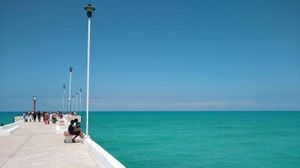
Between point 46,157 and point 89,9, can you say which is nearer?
point 46,157

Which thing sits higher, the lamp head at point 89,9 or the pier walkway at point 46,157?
the lamp head at point 89,9

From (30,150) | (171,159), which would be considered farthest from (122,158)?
(30,150)

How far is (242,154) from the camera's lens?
35.7 meters

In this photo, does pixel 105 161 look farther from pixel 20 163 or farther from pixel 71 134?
pixel 71 134

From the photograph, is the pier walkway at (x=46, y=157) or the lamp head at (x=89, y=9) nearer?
the pier walkway at (x=46, y=157)

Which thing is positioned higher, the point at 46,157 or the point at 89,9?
the point at 89,9

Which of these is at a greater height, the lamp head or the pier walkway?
the lamp head

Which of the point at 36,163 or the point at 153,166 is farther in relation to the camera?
the point at 153,166

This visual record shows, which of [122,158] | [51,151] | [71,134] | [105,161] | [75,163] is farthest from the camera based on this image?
[122,158]

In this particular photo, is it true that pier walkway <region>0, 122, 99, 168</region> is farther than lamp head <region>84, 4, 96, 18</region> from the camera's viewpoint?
No

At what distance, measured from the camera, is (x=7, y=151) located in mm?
16031

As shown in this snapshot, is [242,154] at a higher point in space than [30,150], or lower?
lower

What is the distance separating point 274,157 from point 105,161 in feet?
91.9

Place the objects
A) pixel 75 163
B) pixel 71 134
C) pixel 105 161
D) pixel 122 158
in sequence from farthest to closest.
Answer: pixel 122 158 < pixel 71 134 < pixel 75 163 < pixel 105 161
